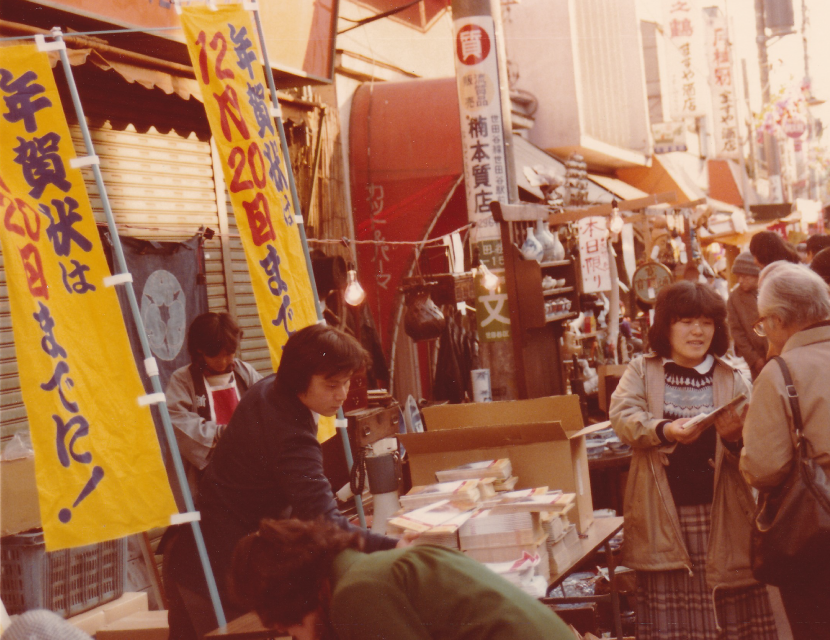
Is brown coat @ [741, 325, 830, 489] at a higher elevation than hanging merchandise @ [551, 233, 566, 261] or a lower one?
lower

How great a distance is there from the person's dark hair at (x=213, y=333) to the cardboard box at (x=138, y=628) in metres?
1.61

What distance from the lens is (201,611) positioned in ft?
12.6

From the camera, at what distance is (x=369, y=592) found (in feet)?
7.02

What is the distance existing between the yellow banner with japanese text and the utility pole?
31.6 meters

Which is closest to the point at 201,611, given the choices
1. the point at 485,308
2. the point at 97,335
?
the point at 97,335

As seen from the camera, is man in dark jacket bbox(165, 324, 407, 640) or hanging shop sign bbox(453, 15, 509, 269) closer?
man in dark jacket bbox(165, 324, 407, 640)

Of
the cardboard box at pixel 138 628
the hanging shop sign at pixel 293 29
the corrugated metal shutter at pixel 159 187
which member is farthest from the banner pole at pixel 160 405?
the hanging shop sign at pixel 293 29

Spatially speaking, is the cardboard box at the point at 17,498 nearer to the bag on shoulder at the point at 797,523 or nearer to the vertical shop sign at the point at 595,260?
the bag on shoulder at the point at 797,523

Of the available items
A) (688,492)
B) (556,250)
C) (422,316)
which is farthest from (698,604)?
(556,250)

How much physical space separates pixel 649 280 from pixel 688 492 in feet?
23.1

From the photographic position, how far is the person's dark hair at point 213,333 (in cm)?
550

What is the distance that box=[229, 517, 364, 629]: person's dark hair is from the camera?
2.23 meters

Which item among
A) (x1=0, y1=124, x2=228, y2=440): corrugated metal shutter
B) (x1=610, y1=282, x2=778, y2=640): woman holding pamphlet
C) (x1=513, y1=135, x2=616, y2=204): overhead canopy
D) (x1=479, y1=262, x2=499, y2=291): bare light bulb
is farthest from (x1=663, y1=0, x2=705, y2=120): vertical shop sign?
(x1=610, y1=282, x2=778, y2=640): woman holding pamphlet

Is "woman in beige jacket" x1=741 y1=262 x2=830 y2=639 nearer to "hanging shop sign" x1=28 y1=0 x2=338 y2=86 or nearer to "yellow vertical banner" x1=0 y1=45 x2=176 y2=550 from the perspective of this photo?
"yellow vertical banner" x1=0 y1=45 x2=176 y2=550
